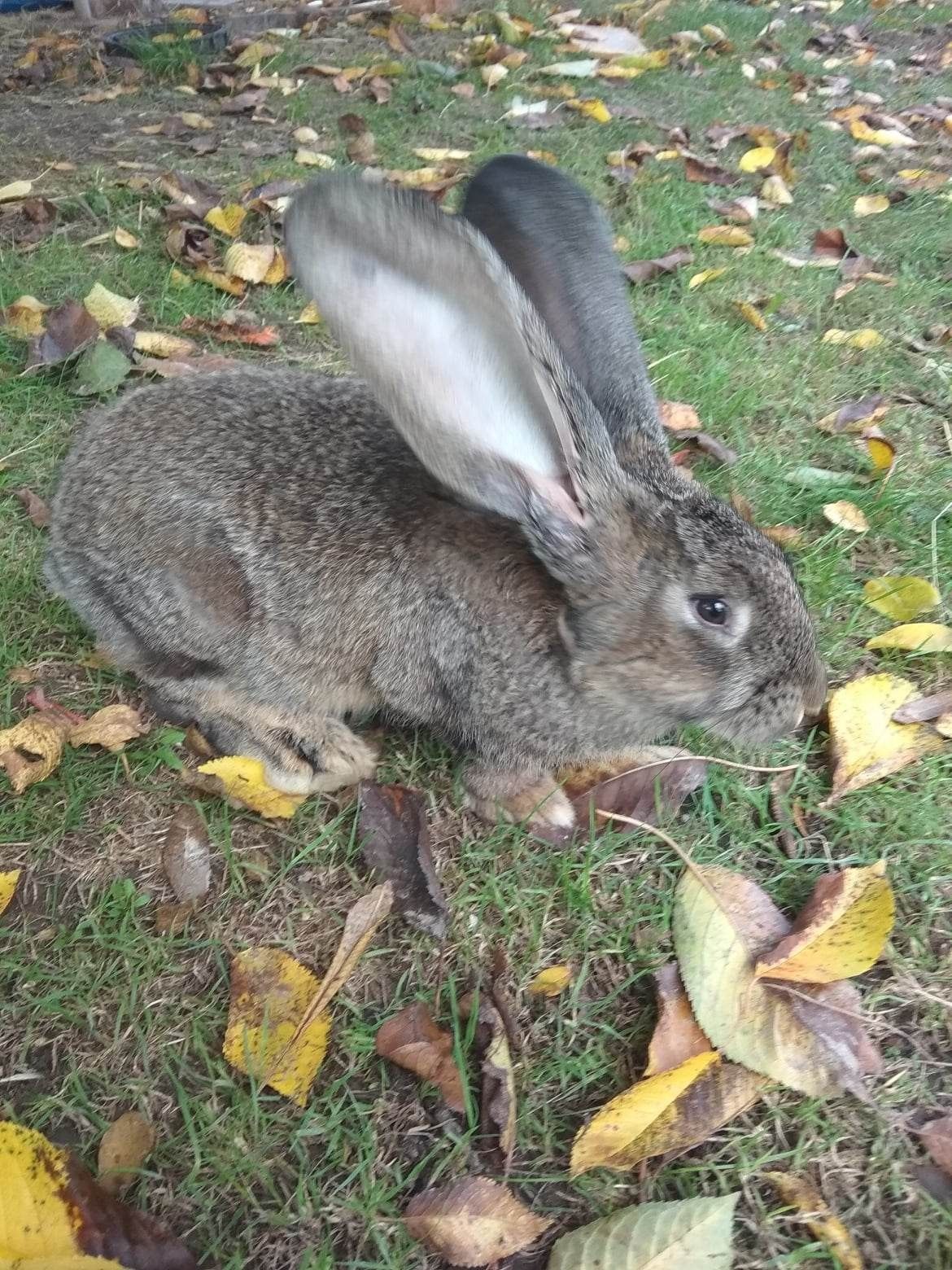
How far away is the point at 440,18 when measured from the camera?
8.50 metres

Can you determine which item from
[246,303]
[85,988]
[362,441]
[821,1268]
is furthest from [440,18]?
[821,1268]

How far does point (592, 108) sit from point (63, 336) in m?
4.31

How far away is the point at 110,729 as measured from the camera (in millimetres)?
2645

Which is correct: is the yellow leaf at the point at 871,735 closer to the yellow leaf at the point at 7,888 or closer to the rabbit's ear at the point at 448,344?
the rabbit's ear at the point at 448,344

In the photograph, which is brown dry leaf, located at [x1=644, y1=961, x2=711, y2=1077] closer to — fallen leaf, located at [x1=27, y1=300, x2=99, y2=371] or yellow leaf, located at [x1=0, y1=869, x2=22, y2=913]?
yellow leaf, located at [x1=0, y1=869, x2=22, y2=913]

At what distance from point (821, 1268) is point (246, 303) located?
411cm

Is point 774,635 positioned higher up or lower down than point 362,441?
lower down

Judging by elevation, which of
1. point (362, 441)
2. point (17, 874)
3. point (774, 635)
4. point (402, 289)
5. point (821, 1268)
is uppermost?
point (402, 289)

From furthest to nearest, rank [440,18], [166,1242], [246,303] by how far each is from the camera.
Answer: [440,18], [246,303], [166,1242]

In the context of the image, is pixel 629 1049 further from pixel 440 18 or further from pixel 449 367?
pixel 440 18

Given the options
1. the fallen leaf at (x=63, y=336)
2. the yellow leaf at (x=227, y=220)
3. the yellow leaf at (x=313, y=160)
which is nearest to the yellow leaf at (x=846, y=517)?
the fallen leaf at (x=63, y=336)

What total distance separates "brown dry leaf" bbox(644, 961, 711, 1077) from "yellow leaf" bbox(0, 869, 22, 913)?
60.6 inches

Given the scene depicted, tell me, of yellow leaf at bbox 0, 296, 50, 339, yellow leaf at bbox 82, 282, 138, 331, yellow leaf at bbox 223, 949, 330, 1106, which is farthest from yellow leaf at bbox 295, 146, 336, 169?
yellow leaf at bbox 223, 949, 330, 1106

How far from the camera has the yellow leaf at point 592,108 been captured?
21.2 ft
